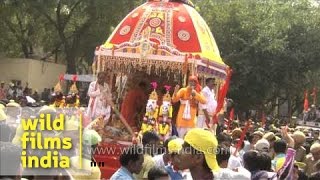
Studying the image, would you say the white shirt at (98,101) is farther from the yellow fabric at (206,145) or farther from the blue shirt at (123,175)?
the yellow fabric at (206,145)

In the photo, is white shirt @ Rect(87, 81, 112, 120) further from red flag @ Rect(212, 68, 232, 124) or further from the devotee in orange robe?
red flag @ Rect(212, 68, 232, 124)

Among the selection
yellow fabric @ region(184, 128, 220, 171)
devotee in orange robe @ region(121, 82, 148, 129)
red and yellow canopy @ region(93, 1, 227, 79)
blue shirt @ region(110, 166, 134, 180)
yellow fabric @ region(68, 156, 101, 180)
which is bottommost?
devotee in orange robe @ region(121, 82, 148, 129)

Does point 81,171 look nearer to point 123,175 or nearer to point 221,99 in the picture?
point 123,175

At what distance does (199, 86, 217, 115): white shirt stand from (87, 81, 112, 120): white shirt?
1.83 m

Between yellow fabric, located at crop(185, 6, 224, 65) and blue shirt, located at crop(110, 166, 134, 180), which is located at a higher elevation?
yellow fabric, located at crop(185, 6, 224, 65)

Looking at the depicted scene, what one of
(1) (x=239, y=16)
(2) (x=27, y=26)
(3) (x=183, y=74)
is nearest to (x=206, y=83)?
(3) (x=183, y=74)

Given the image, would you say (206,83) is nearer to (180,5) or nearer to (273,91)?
(180,5)

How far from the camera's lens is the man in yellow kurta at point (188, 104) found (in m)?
9.66

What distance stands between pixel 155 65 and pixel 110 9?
48.8ft

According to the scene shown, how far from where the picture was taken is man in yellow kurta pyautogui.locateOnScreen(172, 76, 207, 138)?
9664mm

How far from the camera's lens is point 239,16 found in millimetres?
26672

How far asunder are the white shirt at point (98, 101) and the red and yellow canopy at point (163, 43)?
1.23 ft

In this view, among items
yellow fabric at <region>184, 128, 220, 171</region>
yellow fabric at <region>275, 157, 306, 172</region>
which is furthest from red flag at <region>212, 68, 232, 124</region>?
yellow fabric at <region>184, 128, 220, 171</region>

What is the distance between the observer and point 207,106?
Answer: 32.9 ft
